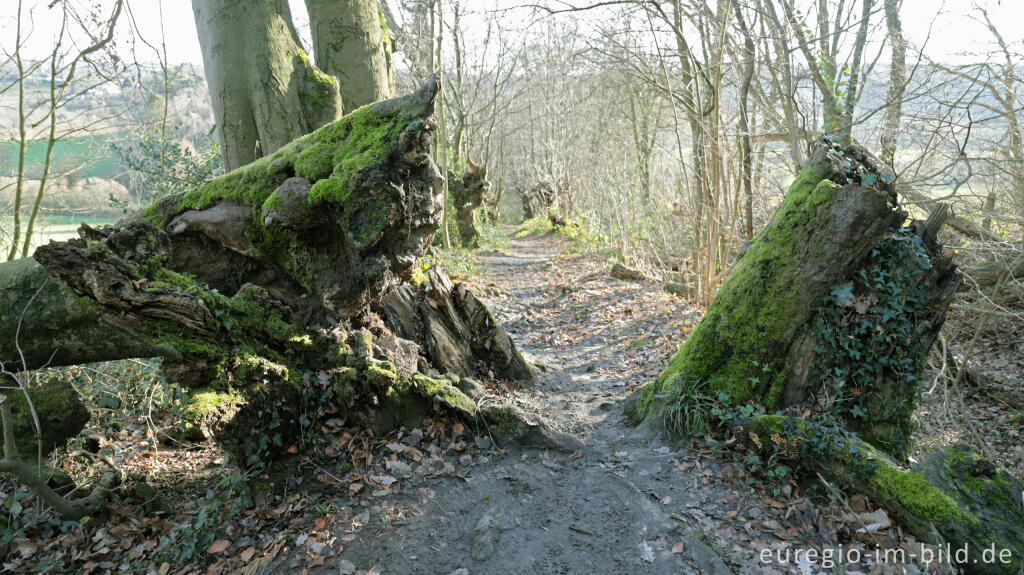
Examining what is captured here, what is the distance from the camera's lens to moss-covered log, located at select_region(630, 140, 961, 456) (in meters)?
3.60

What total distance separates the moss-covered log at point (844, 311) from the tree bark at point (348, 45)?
17.0 ft

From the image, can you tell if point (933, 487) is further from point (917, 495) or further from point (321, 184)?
point (321, 184)

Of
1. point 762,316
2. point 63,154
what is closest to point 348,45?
point 63,154

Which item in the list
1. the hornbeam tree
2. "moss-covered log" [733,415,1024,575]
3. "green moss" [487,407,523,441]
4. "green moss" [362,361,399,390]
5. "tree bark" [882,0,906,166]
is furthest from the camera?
"tree bark" [882,0,906,166]

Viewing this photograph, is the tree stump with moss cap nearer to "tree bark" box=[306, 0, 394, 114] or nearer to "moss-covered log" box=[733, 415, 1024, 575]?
"moss-covered log" box=[733, 415, 1024, 575]

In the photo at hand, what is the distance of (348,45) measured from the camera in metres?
6.06

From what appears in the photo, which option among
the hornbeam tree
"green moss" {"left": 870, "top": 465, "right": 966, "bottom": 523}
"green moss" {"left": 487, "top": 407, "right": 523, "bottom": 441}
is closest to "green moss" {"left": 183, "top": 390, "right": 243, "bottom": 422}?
"green moss" {"left": 487, "top": 407, "right": 523, "bottom": 441}

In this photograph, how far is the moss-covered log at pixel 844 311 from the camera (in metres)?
3.60

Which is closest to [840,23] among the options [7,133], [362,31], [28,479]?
[362,31]

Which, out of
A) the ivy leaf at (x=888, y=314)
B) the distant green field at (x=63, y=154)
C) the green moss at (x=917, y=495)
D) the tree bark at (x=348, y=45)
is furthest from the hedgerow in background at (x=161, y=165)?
the green moss at (x=917, y=495)

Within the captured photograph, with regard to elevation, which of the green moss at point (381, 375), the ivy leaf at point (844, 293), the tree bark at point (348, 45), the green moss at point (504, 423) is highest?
the tree bark at point (348, 45)

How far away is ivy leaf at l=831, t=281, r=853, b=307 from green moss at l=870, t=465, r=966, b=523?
118 cm

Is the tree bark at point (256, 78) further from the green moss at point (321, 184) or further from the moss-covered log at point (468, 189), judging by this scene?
the moss-covered log at point (468, 189)

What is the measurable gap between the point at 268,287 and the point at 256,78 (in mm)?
2701
